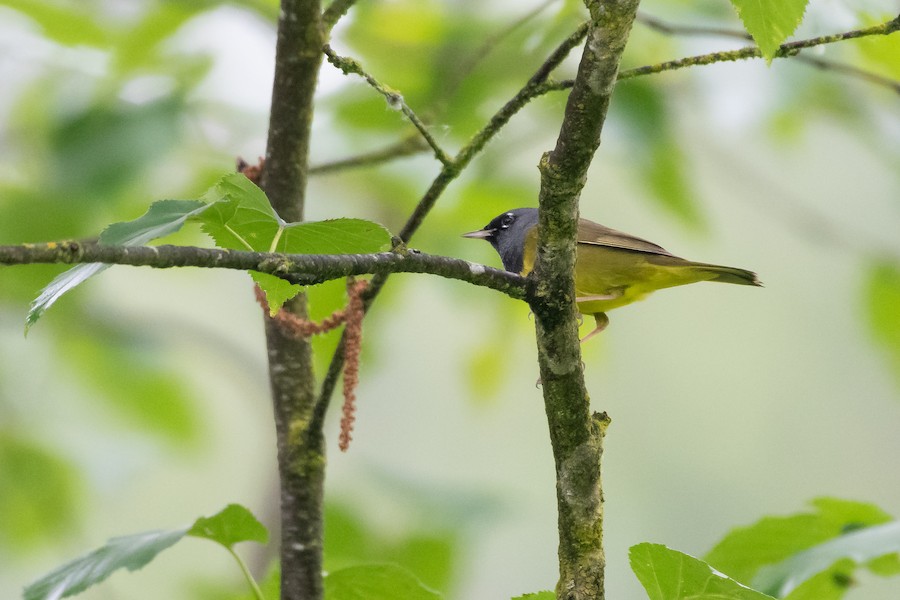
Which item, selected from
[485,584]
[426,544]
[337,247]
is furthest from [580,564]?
[485,584]

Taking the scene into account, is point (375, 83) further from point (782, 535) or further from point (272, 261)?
point (782, 535)

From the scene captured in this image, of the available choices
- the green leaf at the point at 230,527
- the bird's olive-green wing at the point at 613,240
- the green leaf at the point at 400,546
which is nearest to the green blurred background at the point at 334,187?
the green leaf at the point at 400,546

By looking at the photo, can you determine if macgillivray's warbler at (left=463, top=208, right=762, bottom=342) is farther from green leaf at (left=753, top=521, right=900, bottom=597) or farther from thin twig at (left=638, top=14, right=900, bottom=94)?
green leaf at (left=753, top=521, right=900, bottom=597)

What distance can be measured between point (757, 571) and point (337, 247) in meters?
1.33

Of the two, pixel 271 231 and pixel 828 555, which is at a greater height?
pixel 271 231

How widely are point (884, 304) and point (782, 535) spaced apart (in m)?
2.30

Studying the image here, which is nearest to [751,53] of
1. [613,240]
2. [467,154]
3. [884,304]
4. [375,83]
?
[467,154]

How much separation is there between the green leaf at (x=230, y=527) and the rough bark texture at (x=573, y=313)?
2.04 feet

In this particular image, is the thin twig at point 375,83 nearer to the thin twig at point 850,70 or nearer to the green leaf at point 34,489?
the thin twig at point 850,70

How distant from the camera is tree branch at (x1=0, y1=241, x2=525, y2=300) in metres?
0.94

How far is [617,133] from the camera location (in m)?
3.24

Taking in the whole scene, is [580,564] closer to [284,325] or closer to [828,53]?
[284,325]

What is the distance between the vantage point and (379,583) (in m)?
1.86

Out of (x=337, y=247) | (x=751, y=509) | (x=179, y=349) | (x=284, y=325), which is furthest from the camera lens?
(x=751, y=509)
